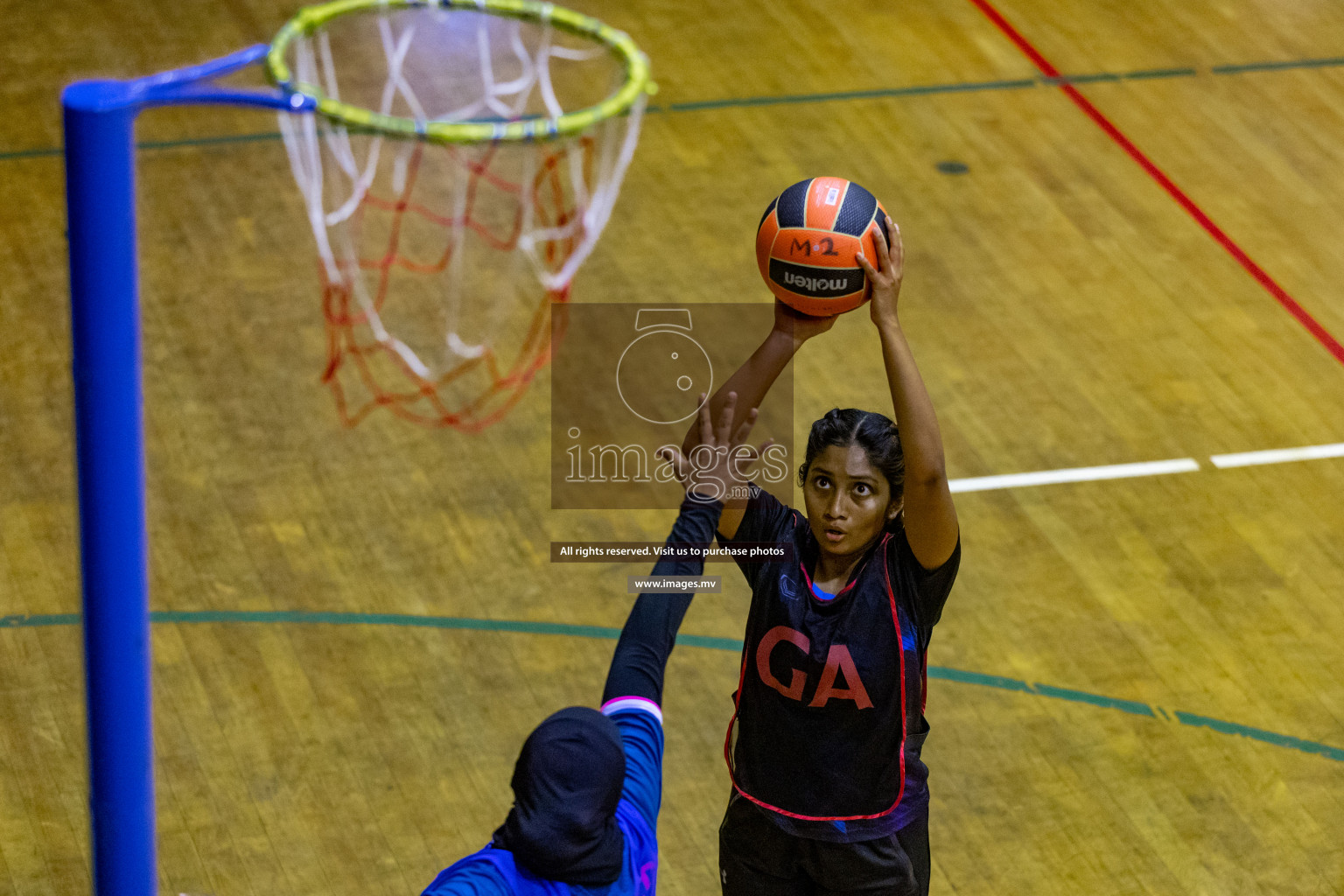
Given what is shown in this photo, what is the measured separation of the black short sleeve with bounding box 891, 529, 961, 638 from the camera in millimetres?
3189

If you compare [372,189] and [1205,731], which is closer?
[1205,731]

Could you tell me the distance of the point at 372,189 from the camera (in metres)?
7.52

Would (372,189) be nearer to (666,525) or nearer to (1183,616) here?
(666,525)

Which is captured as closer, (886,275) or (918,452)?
(918,452)

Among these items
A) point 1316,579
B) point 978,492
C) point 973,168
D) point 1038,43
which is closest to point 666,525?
point 978,492

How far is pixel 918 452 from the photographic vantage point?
303 cm

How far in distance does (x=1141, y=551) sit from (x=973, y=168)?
9.41ft

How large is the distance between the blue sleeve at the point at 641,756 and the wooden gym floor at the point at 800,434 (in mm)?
1743

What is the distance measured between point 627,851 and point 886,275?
4.22 feet

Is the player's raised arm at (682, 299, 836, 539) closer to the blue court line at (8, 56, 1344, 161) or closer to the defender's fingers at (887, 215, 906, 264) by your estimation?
the defender's fingers at (887, 215, 906, 264)

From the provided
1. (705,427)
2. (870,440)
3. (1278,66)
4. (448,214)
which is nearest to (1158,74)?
(1278,66)

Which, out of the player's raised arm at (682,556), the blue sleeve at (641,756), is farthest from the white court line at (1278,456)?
the blue sleeve at (641,756)

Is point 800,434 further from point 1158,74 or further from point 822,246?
point 1158,74

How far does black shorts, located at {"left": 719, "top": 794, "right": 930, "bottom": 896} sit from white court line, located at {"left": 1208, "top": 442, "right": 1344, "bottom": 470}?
11.4 ft
